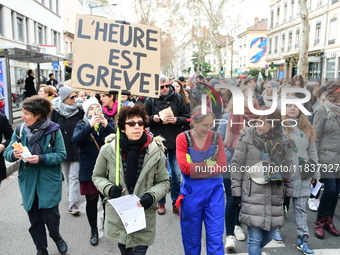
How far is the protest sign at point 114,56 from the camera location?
2.81m

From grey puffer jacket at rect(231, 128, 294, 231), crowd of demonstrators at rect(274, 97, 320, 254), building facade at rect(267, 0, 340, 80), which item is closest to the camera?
grey puffer jacket at rect(231, 128, 294, 231)

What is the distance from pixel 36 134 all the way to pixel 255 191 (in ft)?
7.39

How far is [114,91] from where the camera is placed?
285cm

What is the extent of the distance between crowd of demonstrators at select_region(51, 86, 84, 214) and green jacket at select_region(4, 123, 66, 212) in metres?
1.15

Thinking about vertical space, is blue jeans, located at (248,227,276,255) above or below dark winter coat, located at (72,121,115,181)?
below

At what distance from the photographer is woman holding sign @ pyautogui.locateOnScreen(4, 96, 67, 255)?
131 inches

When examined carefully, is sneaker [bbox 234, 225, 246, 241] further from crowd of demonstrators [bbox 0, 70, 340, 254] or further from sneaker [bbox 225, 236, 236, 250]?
sneaker [bbox 225, 236, 236, 250]

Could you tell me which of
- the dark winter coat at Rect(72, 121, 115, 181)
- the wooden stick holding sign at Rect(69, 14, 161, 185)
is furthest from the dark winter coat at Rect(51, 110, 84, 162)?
the wooden stick holding sign at Rect(69, 14, 161, 185)

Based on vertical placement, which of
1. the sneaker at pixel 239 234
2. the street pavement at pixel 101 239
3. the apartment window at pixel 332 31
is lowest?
the street pavement at pixel 101 239

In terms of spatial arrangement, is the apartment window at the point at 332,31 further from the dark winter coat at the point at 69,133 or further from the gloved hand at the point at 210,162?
the gloved hand at the point at 210,162

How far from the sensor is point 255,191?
119 inches

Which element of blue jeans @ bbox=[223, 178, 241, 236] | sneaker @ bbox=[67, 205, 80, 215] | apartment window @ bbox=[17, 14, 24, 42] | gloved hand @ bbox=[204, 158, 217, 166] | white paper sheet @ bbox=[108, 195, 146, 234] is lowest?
sneaker @ bbox=[67, 205, 80, 215]

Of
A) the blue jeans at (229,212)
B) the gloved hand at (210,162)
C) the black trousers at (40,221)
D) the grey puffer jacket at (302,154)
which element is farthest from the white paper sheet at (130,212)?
the grey puffer jacket at (302,154)

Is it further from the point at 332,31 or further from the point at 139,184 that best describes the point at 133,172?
the point at 332,31
